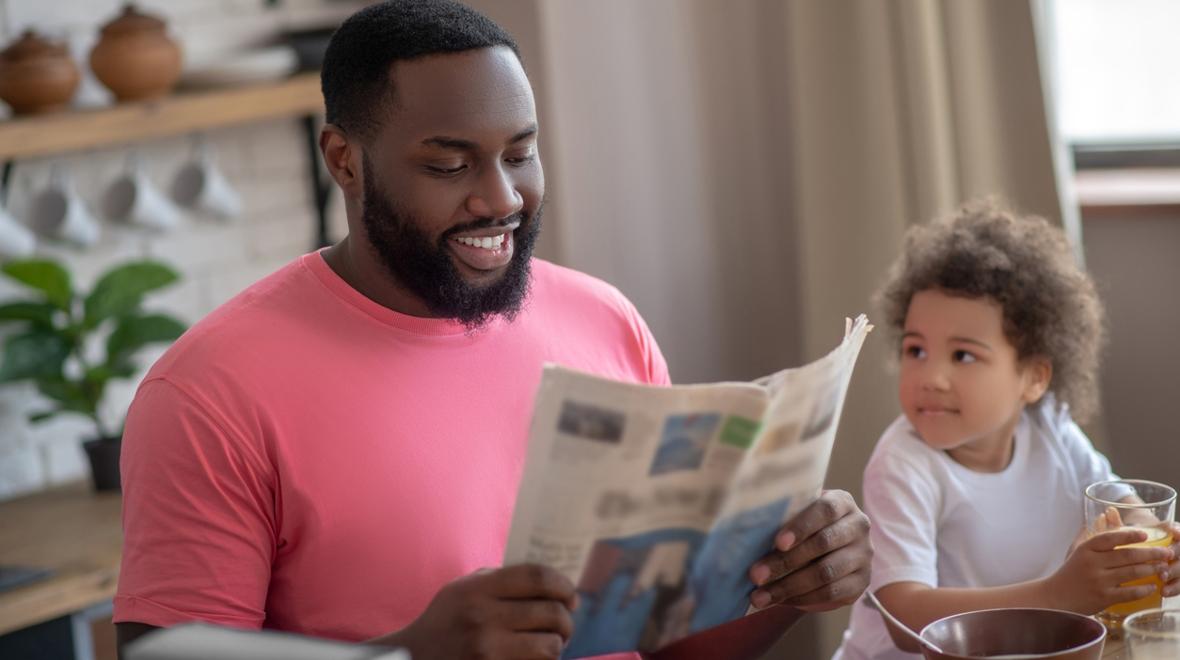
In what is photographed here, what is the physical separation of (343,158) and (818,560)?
62cm

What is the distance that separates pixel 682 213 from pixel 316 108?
Result: 0.70 meters

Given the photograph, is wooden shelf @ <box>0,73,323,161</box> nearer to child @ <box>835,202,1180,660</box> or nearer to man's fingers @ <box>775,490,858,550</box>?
child @ <box>835,202,1180,660</box>

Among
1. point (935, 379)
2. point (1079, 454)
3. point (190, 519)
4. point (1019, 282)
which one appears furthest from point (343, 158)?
point (1079, 454)

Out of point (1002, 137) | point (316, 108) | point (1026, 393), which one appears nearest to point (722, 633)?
point (1026, 393)

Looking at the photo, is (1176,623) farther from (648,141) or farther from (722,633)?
(648,141)

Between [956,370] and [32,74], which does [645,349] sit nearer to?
[956,370]

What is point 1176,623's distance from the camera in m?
1.15

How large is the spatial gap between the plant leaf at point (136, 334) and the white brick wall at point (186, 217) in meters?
0.21

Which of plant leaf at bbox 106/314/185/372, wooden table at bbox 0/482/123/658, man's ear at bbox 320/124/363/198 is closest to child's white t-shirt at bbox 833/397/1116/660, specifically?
man's ear at bbox 320/124/363/198

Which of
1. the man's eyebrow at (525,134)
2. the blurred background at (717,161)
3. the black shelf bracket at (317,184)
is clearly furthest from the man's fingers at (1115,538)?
the black shelf bracket at (317,184)

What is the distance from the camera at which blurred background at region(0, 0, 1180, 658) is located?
232 cm

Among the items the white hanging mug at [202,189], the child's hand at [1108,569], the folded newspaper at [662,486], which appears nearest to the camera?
the folded newspaper at [662,486]

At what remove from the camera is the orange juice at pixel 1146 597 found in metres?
1.40

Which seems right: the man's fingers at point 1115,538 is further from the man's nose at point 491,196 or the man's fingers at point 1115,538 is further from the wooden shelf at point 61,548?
the wooden shelf at point 61,548
